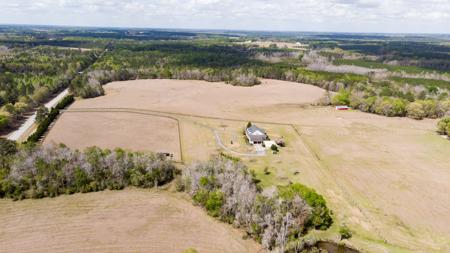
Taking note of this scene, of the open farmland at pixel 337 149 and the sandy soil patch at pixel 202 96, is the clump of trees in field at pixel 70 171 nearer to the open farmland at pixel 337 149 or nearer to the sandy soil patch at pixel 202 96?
the open farmland at pixel 337 149

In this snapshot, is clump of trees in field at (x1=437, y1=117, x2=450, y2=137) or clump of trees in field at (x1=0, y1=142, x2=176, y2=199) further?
clump of trees in field at (x1=437, y1=117, x2=450, y2=137)

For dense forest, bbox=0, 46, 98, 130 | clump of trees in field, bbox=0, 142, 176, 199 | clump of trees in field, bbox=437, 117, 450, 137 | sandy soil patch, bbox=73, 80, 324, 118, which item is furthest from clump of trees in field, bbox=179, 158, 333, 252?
dense forest, bbox=0, 46, 98, 130

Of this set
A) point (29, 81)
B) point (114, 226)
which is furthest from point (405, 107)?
point (29, 81)

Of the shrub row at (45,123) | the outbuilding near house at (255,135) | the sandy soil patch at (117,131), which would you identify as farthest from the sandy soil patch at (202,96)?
the outbuilding near house at (255,135)

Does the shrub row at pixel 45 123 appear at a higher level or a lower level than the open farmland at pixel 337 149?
higher

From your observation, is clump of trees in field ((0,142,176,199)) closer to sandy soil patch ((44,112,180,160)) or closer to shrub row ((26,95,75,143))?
sandy soil patch ((44,112,180,160))

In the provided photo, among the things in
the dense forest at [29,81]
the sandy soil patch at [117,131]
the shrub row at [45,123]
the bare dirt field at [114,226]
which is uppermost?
the dense forest at [29,81]

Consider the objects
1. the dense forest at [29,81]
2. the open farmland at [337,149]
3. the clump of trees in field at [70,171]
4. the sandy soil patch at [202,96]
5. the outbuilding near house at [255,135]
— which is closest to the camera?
the open farmland at [337,149]

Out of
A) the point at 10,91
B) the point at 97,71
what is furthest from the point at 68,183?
the point at 97,71
